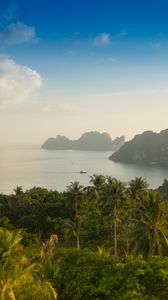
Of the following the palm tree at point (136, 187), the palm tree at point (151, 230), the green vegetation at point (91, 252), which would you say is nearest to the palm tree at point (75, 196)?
the green vegetation at point (91, 252)

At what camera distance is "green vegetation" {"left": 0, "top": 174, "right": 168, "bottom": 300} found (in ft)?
88.7

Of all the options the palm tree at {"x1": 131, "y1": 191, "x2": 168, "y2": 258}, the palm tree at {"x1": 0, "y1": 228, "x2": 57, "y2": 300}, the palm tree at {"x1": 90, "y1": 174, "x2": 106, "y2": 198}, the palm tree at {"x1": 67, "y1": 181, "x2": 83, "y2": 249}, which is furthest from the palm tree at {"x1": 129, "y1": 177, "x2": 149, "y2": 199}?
the palm tree at {"x1": 0, "y1": 228, "x2": 57, "y2": 300}

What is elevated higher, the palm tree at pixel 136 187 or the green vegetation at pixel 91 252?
the palm tree at pixel 136 187

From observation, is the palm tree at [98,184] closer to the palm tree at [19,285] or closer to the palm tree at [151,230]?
the palm tree at [151,230]

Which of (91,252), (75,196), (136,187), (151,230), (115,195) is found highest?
(136,187)

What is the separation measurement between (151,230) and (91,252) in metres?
9.36

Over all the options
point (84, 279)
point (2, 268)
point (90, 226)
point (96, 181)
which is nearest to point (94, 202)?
point (96, 181)

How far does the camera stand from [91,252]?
35406 mm

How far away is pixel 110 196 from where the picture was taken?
209 ft

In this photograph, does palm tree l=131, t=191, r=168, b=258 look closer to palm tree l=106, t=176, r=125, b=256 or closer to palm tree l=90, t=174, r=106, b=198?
palm tree l=106, t=176, r=125, b=256

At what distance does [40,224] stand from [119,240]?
75.0ft

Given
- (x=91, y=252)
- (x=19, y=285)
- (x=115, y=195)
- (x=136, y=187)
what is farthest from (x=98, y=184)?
(x=19, y=285)

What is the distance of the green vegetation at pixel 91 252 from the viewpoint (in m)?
27.0

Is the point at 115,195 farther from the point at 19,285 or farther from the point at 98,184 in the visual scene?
the point at 19,285
